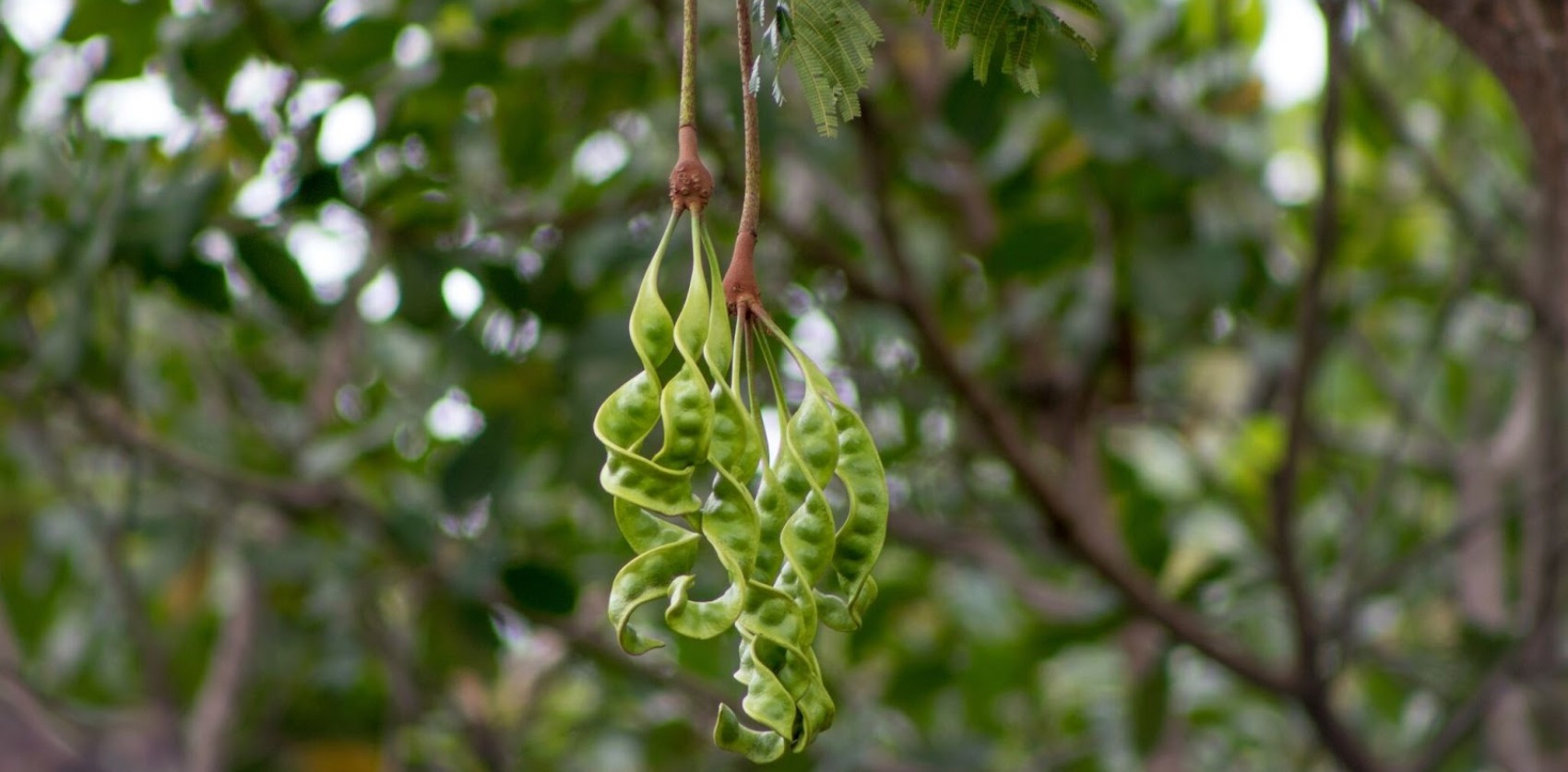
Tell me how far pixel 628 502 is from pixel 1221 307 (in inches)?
48.4

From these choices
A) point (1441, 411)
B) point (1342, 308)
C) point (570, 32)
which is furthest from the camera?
point (1441, 411)

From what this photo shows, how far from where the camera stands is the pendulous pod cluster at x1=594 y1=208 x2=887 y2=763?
563mm

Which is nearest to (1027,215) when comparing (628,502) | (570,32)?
(570,32)

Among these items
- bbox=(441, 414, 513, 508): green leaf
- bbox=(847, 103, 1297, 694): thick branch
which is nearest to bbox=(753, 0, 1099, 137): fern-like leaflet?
bbox=(847, 103, 1297, 694): thick branch

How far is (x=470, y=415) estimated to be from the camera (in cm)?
171

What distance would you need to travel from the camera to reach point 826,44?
646 mm

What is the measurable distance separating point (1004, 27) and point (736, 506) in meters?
0.24

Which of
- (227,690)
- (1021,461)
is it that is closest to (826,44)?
(1021,461)

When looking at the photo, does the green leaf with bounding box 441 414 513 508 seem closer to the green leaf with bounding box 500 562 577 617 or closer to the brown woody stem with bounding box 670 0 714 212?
the green leaf with bounding box 500 562 577 617

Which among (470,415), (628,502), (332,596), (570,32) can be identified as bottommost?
(332,596)

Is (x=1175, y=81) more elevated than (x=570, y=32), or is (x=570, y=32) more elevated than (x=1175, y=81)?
(x=570, y=32)

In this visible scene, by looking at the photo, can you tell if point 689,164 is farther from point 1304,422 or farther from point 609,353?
point 1304,422

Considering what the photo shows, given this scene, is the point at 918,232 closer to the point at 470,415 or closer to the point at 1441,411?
the point at 470,415

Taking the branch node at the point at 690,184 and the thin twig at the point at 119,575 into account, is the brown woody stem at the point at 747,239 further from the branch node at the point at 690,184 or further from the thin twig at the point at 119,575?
the thin twig at the point at 119,575
